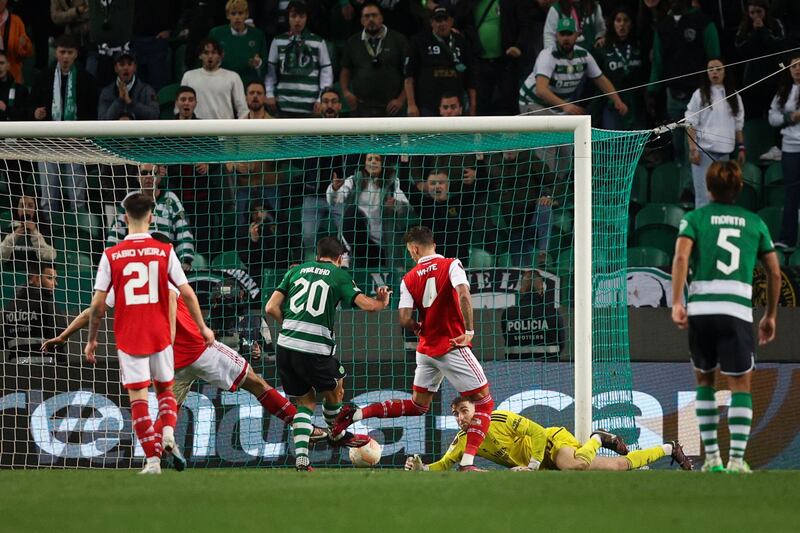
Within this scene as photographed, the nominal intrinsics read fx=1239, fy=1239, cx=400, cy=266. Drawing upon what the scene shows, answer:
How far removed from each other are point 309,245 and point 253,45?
3.28 meters

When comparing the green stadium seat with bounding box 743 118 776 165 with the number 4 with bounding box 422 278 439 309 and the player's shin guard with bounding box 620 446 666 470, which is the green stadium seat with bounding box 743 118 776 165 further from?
the number 4 with bounding box 422 278 439 309

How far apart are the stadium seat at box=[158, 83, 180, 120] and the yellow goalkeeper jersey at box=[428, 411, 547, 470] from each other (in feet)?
21.6

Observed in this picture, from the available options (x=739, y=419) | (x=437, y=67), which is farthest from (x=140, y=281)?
(x=437, y=67)

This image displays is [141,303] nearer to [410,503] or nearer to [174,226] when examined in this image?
[410,503]

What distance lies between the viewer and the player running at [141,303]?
755 cm

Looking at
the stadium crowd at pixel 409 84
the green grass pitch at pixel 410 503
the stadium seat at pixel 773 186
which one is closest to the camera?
the green grass pitch at pixel 410 503

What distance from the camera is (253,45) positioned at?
14.4 m

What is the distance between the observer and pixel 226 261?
12.2 metres

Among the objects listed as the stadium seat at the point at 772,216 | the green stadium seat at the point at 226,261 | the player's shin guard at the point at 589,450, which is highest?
the stadium seat at the point at 772,216

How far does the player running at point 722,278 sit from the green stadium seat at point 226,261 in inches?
237

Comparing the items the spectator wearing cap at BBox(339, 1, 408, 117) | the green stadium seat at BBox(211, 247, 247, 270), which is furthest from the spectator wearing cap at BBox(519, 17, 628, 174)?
the green stadium seat at BBox(211, 247, 247, 270)

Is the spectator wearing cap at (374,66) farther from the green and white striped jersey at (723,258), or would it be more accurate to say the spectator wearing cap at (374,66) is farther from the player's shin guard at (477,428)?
the green and white striped jersey at (723,258)

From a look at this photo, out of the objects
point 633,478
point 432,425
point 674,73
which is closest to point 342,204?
point 432,425

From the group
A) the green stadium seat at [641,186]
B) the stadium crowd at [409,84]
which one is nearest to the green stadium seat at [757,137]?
the stadium crowd at [409,84]
